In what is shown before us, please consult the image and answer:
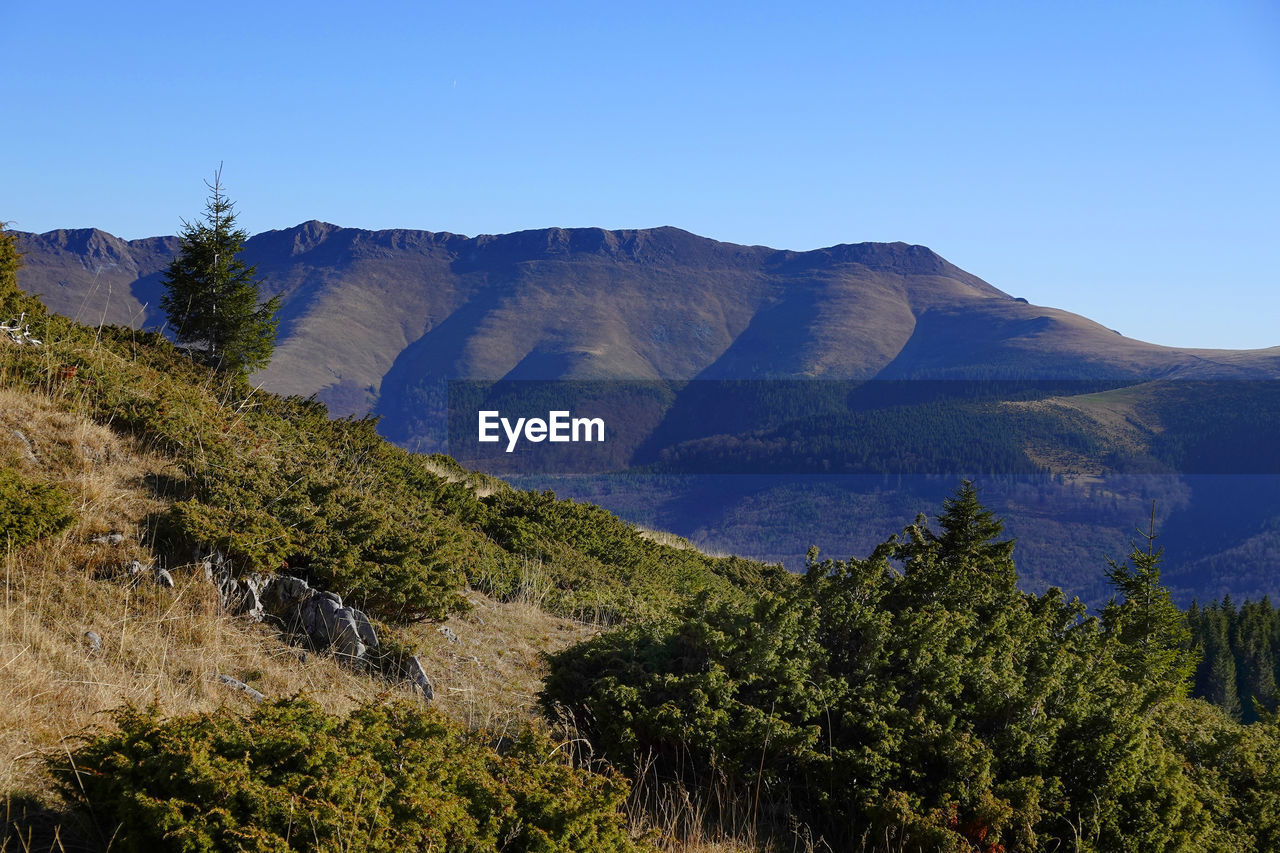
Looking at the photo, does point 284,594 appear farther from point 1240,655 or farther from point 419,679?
point 1240,655

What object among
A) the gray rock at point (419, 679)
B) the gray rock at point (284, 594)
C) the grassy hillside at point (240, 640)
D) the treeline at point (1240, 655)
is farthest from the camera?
the treeline at point (1240, 655)

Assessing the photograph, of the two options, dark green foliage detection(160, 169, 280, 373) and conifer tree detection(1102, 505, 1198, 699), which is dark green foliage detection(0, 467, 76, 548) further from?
dark green foliage detection(160, 169, 280, 373)

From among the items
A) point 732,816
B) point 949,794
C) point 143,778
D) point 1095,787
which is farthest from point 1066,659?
point 143,778

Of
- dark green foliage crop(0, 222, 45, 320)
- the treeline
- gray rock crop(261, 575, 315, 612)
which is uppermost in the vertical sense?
dark green foliage crop(0, 222, 45, 320)

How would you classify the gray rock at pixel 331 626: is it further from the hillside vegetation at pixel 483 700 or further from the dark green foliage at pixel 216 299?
the dark green foliage at pixel 216 299

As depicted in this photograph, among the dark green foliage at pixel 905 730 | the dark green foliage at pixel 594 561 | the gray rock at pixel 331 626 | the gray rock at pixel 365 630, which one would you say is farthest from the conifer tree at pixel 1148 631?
the gray rock at pixel 331 626

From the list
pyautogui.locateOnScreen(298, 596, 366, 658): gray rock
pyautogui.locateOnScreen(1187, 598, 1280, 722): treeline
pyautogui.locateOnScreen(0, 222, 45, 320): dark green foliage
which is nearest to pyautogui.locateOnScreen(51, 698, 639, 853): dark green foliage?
pyautogui.locateOnScreen(298, 596, 366, 658): gray rock
